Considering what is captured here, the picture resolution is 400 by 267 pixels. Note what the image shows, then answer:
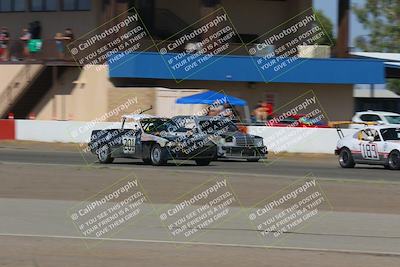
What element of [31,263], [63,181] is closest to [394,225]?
[31,263]

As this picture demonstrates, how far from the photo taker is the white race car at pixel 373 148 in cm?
2415

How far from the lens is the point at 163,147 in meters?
23.0

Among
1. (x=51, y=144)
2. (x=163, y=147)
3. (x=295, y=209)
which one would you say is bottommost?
(x=51, y=144)

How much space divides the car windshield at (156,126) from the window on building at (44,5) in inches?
848

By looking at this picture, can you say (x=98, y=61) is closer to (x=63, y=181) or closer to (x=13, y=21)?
(x=13, y=21)

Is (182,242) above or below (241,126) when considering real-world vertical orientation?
above

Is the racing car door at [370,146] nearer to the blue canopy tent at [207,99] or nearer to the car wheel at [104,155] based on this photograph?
the car wheel at [104,155]

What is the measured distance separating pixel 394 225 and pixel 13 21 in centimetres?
3555
